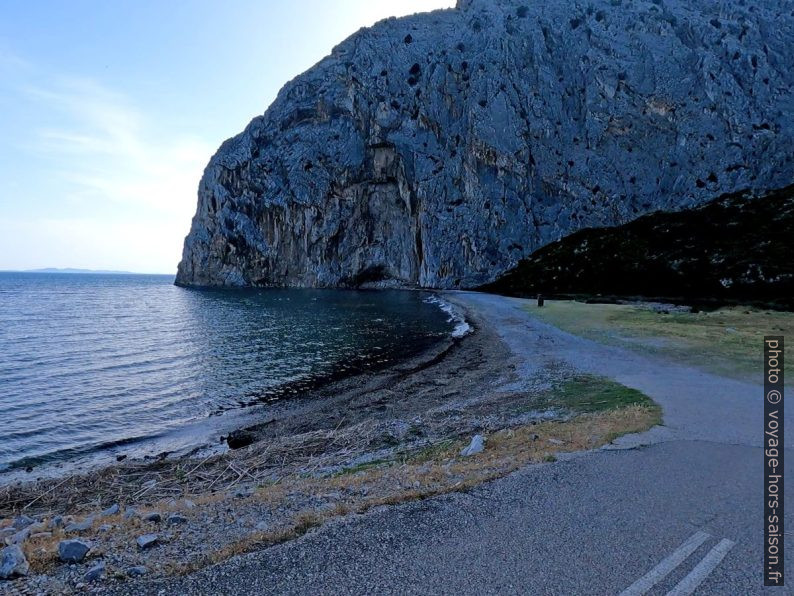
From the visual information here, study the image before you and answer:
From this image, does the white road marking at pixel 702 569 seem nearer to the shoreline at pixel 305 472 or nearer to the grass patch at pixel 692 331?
the shoreline at pixel 305 472

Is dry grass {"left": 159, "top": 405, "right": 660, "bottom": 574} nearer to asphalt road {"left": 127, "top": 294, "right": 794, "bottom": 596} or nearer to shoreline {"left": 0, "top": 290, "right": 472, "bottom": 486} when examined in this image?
asphalt road {"left": 127, "top": 294, "right": 794, "bottom": 596}

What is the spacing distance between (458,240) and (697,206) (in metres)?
46.4

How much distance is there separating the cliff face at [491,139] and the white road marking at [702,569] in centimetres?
9579

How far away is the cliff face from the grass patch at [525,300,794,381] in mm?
54432

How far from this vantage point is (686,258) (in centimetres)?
6644

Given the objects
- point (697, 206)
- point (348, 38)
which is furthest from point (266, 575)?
point (348, 38)

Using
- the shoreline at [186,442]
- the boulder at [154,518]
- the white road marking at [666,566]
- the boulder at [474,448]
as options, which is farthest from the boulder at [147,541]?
the shoreline at [186,442]

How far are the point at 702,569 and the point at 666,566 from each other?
16.1 inches

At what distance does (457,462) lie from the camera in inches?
407

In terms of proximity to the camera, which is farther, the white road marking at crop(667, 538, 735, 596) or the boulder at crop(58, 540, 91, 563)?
the boulder at crop(58, 540, 91, 563)

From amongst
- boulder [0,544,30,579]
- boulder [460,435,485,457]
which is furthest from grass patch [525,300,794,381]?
boulder [0,544,30,579]

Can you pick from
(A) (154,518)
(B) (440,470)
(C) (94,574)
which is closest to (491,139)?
(B) (440,470)

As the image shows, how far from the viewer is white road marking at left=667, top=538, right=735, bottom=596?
521cm

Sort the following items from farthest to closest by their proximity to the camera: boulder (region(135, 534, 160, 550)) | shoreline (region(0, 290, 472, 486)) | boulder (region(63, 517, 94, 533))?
shoreline (region(0, 290, 472, 486)) → boulder (region(63, 517, 94, 533)) → boulder (region(135, 534, 160, 550))
